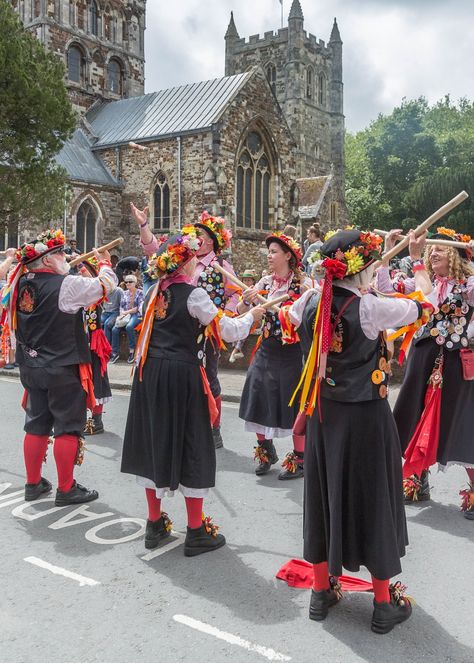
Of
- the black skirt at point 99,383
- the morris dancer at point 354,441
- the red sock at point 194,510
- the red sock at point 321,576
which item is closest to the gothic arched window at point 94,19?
the black skirt at point 99,383

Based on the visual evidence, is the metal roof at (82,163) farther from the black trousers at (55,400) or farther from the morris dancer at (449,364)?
the morris dancer at (449,364)

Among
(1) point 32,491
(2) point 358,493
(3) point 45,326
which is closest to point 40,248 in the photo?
(3) point 45,326

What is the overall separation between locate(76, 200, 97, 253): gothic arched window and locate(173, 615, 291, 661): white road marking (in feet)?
88.6

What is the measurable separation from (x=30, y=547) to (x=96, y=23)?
3939 centimetres

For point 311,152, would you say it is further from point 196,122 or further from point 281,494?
point 281,494

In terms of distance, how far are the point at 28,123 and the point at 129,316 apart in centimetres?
917

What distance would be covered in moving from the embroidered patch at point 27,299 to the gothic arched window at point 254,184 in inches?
993

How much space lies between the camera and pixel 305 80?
2292 inches

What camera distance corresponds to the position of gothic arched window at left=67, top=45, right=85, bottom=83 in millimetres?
36594

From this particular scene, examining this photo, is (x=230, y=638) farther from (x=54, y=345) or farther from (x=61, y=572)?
(x=54, y=345)

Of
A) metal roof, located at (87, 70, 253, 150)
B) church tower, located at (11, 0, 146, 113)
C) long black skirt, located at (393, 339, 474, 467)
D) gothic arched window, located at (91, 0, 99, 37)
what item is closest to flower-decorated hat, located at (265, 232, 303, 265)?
long black skirt, located at (393, 339, 474, 467)

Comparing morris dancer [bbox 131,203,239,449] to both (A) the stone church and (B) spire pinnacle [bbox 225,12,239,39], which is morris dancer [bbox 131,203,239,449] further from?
(B) spire pinnacle [bbox 225,12,239,39]

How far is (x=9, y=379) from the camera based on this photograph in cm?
1233

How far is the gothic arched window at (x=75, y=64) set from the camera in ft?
120
